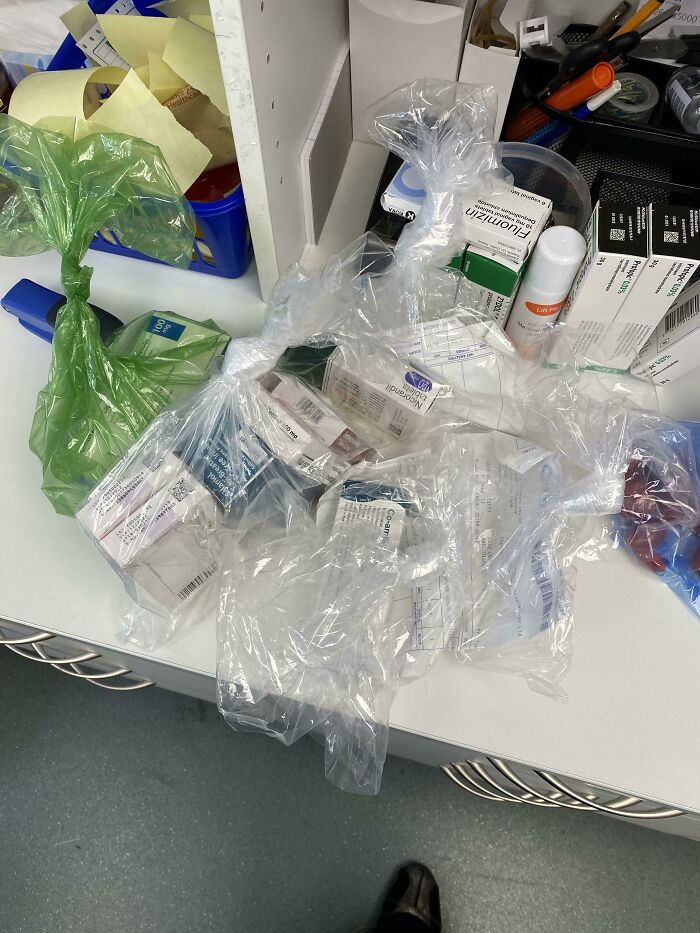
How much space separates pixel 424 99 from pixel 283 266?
0.19m

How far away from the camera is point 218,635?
510 mm

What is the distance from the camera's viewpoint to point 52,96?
0.55 meters

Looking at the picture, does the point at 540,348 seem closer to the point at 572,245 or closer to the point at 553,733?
the point at 572,245

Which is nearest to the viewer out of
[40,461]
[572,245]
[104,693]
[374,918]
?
[572,245]

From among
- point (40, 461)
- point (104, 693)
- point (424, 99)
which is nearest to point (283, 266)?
point (424, 99)

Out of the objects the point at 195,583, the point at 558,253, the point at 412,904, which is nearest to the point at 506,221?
the point at 558,253

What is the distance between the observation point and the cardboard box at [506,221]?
482mm

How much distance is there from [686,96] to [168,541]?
0.57 metres

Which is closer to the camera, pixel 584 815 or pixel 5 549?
pixel 5 549

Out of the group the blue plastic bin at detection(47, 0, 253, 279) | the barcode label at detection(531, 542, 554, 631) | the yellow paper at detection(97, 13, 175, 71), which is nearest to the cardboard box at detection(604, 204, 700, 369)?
the barcode label at detection(531, 542, 554, 631)

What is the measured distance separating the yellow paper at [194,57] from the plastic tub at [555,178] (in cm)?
26

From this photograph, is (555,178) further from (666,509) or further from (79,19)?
(79,19)

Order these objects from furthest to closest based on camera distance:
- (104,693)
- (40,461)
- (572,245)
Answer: (104,693) < (40,461) < (572,245)

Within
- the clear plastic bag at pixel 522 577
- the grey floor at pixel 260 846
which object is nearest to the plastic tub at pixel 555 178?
the clear plastic bag at pixel 522 577
